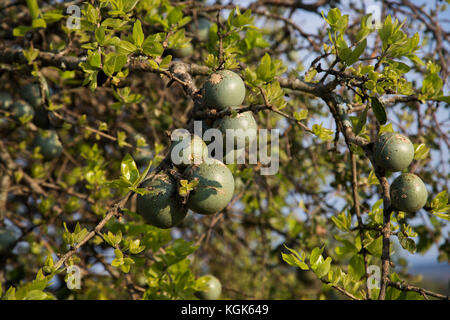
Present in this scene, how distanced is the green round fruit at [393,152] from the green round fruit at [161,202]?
741 mm

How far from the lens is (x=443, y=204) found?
1451 millimetres

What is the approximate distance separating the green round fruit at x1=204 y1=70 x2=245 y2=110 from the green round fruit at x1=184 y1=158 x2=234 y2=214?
215mm

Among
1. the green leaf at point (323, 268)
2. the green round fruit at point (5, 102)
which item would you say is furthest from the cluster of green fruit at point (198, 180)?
the green round fruit at point (5, 102)

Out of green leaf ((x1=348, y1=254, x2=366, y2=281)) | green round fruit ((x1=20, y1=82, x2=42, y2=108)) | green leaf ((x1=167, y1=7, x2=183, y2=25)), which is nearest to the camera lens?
green leaf ((x1=348, y1=254, x2=366, y2=281))

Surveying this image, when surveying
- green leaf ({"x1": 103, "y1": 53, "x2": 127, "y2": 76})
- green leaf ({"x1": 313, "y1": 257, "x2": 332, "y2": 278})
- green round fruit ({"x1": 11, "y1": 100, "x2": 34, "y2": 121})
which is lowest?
green leaf ({"x1": 313, "y1": 257, "x2": 332, "y2": 278})

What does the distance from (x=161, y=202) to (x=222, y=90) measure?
463mm

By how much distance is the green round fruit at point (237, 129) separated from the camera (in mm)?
1496

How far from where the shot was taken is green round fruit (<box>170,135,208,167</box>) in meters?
1.42

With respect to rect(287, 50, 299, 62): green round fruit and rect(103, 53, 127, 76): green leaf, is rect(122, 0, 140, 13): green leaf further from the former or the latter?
rect(287, 50, 299, 62): green round fruit

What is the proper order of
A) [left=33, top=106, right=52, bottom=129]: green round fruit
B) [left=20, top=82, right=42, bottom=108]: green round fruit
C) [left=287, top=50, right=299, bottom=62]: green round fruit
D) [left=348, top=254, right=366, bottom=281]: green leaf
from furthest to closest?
[left=287, top=50, right=299, bottom=62]: green round fruit
[left=20, top=82, right=42, bottom=108]: green round fruit
[left=33, top=106, right=52, bottom=129]: green round fruit
[left=348, top=254, right=366, bottom=281]: green leaf

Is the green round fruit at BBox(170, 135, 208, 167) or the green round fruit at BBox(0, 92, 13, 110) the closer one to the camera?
the green round fruit at BBox(170, 135, 208, 167)

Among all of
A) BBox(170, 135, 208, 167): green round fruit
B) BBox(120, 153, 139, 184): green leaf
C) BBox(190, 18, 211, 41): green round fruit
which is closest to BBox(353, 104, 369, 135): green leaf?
BBox(170, 135, 208, 167): green round fruit

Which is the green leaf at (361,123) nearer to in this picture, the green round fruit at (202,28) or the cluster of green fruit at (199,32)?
the cluster of green fruit at (199,32)
